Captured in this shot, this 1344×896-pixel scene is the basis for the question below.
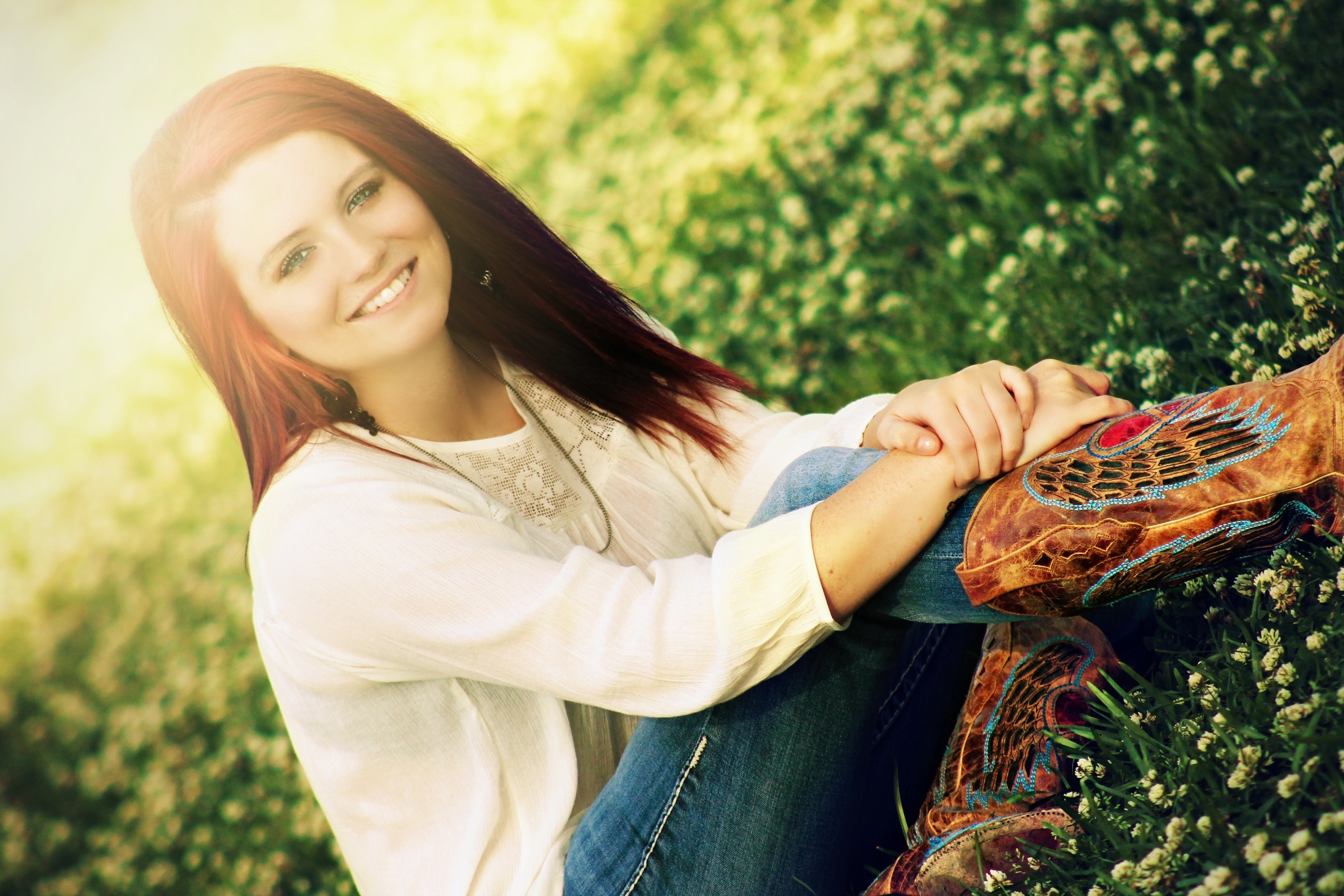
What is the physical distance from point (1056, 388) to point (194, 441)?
5376 millimetres

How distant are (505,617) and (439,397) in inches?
25.9

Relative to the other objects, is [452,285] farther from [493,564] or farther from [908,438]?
[908,438]

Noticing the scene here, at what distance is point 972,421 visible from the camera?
1.62 metres

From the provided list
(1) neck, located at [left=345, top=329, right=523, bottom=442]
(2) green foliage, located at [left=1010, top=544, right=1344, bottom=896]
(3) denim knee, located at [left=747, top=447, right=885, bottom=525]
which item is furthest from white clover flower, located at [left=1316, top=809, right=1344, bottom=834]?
(1) neck, located at [left=345, top=329, right=523, bottom=442]

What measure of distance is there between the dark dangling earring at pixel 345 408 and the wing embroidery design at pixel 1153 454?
3.68 feet

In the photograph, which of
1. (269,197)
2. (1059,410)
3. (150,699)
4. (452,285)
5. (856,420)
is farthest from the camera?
(150,699)

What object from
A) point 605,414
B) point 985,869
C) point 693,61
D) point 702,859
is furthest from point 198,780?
point 693,61

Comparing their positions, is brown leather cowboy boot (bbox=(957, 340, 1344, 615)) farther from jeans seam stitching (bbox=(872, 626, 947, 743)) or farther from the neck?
the neck

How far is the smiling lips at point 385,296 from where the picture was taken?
1.93 meters

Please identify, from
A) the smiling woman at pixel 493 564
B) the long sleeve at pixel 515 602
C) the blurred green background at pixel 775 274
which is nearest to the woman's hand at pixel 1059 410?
the smiling woman at pixel 493 564

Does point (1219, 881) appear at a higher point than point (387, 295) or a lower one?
lower

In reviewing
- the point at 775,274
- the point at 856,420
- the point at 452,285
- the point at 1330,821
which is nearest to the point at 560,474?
the point at 452,285

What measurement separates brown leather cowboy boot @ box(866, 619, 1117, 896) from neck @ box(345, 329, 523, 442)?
1.04m

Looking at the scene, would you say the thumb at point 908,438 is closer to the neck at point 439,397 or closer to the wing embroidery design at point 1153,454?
the wing embroidery design at point 1153,454
